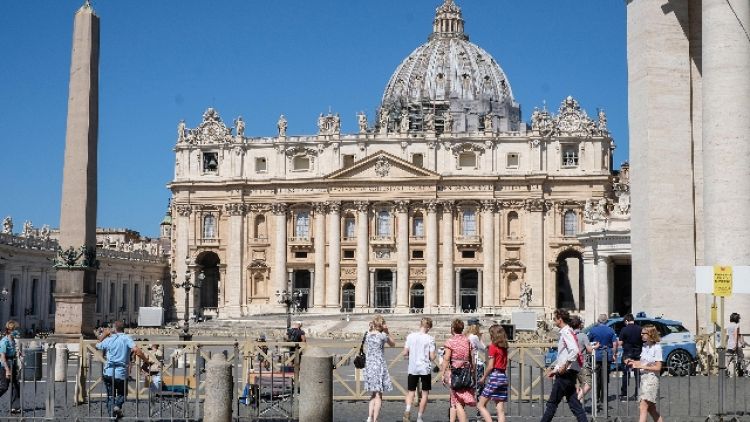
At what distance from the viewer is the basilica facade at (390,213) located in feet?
262

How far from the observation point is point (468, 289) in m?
82.1

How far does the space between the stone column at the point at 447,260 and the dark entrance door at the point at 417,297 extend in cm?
188

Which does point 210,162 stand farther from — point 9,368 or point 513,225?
point 9,368

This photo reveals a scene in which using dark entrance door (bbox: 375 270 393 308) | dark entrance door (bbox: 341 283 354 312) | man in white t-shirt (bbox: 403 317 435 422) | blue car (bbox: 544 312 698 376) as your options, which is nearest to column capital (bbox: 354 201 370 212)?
dark entrance door (bbox: 375 270 393 308)

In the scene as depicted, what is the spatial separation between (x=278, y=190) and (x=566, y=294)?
2452 centimetres

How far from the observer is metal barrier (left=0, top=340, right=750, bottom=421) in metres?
15.4

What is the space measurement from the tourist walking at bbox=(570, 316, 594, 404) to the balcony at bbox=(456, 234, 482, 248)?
2494 inches

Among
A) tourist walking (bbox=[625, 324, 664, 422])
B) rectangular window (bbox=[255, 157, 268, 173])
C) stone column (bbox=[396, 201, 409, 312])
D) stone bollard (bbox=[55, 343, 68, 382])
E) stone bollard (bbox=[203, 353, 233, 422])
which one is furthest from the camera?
rectangular window (bbox=[255, 157, 268, 173])

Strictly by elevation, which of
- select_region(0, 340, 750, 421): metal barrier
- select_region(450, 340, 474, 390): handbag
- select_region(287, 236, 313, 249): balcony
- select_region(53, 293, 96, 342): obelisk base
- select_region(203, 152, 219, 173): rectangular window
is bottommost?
select_region(0, 340, 750, 421): metal barrier

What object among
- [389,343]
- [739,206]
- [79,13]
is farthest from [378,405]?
[79,13]

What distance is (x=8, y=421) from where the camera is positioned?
49.7 feet

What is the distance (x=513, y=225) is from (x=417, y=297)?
9.45 meters

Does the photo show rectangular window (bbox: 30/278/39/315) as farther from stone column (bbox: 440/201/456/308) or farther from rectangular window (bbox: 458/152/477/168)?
rectangular window (bbox: 458/152/477/168)

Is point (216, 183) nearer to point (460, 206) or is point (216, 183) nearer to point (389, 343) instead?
point (460, 206)
